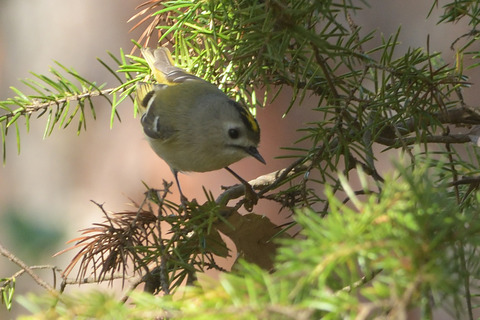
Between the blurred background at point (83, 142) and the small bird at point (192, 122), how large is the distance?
2.12 feet

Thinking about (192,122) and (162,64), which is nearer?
(162,64)

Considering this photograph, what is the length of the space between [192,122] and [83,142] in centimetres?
124

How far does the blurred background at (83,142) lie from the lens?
7.67ft

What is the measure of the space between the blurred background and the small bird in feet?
2.12

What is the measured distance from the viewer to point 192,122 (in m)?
1.55

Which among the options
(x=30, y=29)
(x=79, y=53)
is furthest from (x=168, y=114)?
(x=30, y=29)

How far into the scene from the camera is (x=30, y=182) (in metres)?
2.90

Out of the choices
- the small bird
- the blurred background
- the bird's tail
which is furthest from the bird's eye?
the blurred background

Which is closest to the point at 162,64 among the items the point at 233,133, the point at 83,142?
the point at 233,133

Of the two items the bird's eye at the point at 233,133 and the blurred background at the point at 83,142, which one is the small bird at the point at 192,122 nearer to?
the bird's eye at the point at 233,133

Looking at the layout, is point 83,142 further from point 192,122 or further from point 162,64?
point 162,64

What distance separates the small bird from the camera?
54.1 inches

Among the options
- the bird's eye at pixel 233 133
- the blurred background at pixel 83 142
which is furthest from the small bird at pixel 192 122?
the blurred background at pixel 83 142

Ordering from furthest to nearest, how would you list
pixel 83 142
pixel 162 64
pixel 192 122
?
1. pixel 83 142
2. pixel 192 122
3. pixel 162 64
